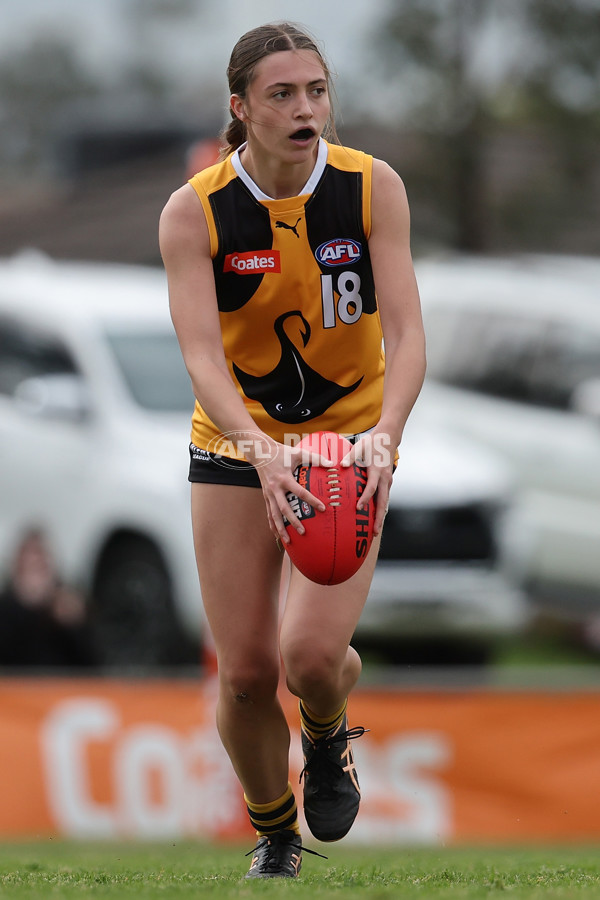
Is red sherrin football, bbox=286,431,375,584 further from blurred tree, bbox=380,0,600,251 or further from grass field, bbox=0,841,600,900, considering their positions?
blurred tree, bbox=380,0,600,251

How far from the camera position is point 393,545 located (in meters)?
10.7

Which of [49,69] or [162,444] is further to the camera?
[49,69]

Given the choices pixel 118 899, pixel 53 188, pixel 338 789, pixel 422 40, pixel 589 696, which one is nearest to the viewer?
pixel 118 899

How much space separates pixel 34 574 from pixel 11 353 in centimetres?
170

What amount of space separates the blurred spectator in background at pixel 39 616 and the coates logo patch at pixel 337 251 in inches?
248

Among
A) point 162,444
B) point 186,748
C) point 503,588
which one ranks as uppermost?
point 162,444

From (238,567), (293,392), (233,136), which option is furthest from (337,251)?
(238,567)

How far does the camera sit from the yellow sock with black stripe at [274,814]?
4.98 m

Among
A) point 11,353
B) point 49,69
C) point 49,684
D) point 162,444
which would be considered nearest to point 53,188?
point 49,69

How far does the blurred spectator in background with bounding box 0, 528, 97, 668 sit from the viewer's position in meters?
10.6

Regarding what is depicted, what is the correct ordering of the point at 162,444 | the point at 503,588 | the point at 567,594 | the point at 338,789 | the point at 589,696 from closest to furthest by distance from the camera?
the point at 338,789 < the point at 589,696 < the point at 162,444 < the point at 503,588 < the point at 567,594

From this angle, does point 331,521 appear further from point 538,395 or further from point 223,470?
point 538,395

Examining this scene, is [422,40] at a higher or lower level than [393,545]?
higher

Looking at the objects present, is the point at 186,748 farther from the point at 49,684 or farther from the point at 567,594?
the point at 567,594
